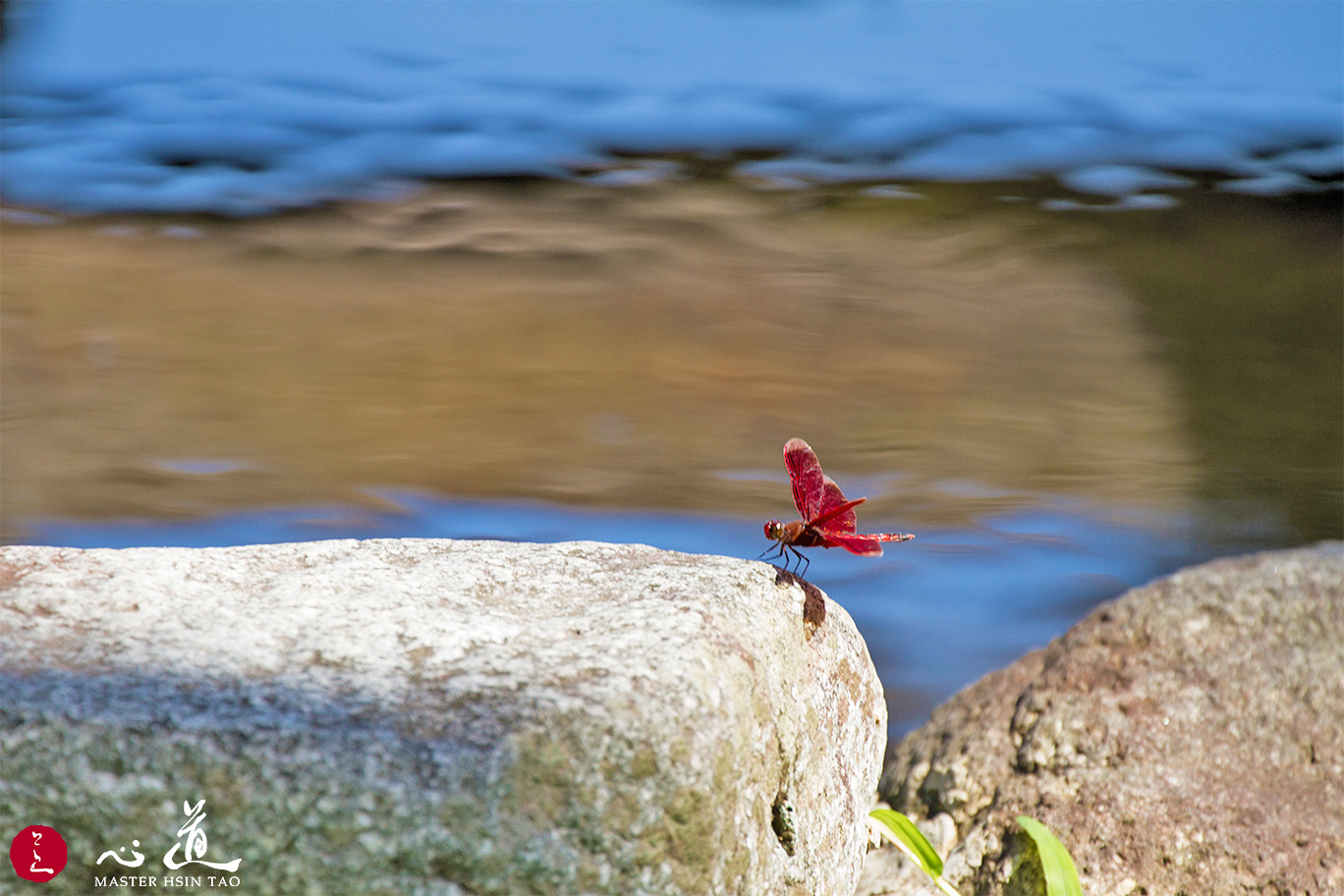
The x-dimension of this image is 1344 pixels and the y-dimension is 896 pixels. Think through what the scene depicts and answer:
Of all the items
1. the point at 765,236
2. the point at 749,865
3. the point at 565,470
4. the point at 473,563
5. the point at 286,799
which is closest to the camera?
the point at 286,799

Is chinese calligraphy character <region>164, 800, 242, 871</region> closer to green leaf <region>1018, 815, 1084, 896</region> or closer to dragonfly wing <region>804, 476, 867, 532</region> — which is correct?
dragonfly wing <region>804, 476, 867, 532</region>

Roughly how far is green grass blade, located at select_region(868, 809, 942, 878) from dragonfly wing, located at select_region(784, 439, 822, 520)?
626 millimetres

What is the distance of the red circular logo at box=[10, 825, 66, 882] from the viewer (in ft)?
2.88

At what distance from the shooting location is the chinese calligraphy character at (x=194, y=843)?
34.1 inches

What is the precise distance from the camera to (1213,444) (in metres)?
4.85

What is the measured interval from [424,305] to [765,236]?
199 cm

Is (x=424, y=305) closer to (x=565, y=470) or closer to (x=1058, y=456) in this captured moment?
→ (x=565, y=470)

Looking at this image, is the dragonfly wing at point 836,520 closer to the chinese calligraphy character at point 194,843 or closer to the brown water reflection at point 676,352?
the chinese calligraphy character at point 194,843

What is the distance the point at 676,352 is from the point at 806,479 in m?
3.77

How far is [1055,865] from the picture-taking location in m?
1.52

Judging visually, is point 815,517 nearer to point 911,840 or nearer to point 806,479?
point 806,479

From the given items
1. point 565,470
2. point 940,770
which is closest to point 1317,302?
point 565,470

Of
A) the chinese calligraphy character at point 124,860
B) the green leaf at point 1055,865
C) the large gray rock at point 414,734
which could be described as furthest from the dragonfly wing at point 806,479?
the chinese calligraphy character at point 124,860

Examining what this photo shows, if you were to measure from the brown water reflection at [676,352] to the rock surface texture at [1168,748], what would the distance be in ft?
8.01
